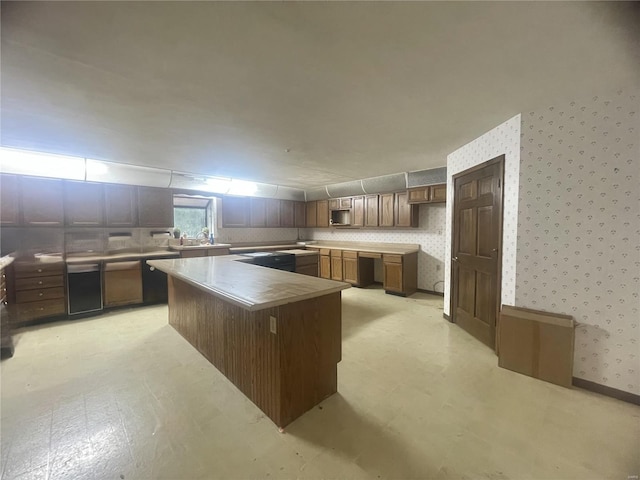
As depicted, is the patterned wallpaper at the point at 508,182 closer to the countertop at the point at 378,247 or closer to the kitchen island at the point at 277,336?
the kitchen island at the point at 277,336

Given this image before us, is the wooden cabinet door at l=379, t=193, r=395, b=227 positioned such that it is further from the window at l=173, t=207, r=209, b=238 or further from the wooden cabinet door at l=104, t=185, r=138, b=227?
the wooden cabinet door at l=104, t=185, r=138, b=227

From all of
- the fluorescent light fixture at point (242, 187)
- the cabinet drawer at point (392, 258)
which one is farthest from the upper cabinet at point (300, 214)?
the cabinet drawer at point (392, 258)

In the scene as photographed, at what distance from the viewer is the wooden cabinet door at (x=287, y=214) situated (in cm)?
688

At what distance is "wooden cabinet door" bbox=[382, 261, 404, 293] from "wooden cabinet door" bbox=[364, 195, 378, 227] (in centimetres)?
100

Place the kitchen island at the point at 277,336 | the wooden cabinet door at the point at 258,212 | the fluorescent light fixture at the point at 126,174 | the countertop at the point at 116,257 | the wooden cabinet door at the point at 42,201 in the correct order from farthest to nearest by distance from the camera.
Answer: the wooden cabinet door at the point at 258,212, the fluorescent light fixture at the point at 126,174, the countertop at the point at 116,257, the wooden cabinet door at the point at 42,201, the kitchen island at the point at 277,336

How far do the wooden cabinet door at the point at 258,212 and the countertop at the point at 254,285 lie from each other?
3.45m

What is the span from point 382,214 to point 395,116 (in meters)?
3.24

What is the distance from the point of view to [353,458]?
1.53 m

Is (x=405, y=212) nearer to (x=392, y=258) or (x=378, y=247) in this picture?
(x=392, y=258)

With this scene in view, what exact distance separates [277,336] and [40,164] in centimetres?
442

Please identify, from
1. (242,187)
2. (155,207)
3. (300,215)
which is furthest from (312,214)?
(155,207)

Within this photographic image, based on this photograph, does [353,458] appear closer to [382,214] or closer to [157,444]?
[157,444]

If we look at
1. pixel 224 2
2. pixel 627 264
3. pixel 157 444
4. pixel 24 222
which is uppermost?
pixel 224 2

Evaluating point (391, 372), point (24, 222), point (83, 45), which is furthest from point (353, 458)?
point (24, 222)
